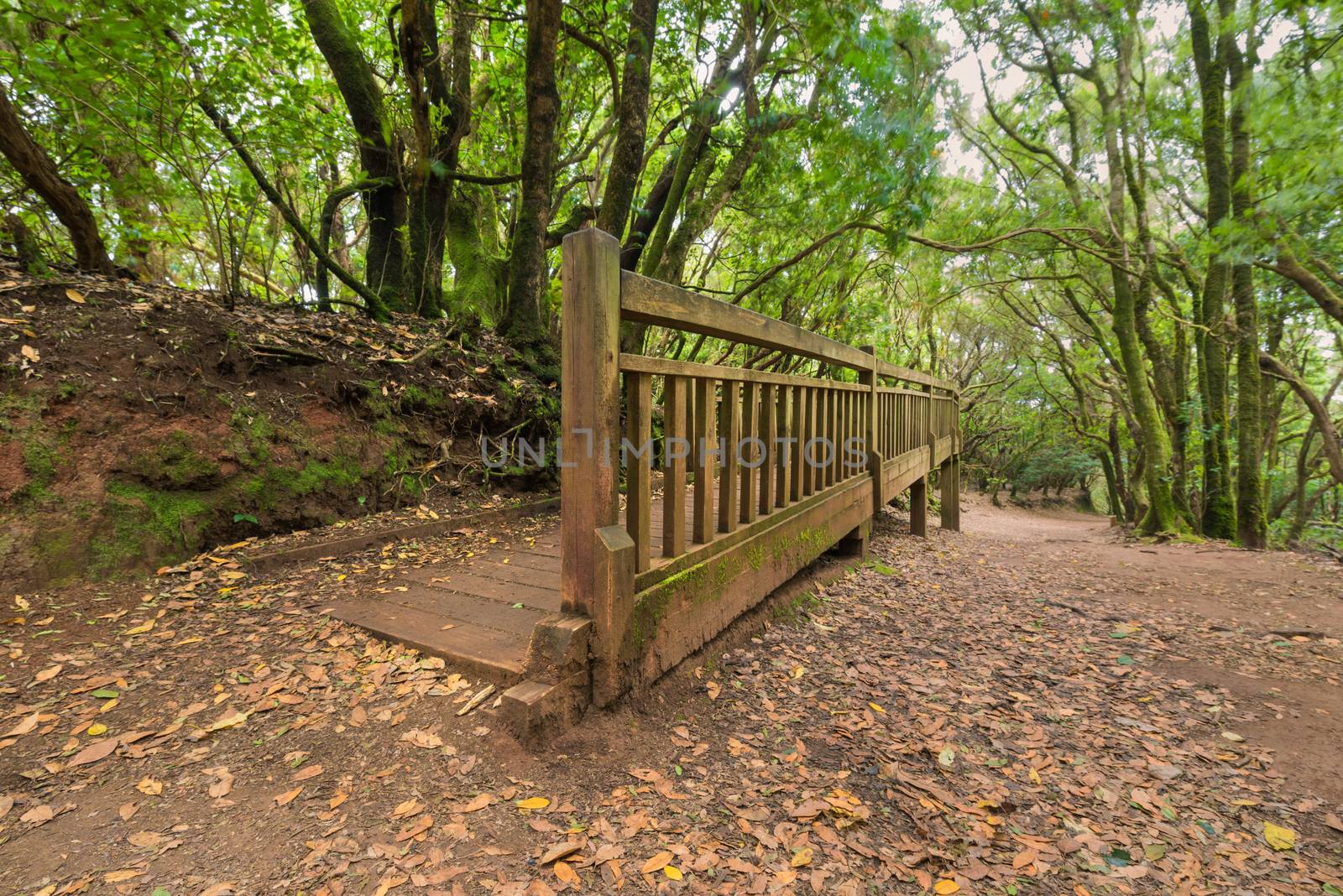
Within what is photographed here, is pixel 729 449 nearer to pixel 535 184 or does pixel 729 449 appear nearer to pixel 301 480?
pixel 301 480

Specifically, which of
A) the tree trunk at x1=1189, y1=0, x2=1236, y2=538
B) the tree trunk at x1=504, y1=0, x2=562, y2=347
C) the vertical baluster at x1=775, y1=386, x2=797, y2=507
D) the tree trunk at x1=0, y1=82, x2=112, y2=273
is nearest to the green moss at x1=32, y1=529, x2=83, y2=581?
the tree trunk at x1=0, y1=82, x2=112, y2=273

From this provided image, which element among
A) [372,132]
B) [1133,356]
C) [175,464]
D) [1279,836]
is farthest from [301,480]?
[1133,356]

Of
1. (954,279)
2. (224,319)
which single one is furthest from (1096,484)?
(224,319)

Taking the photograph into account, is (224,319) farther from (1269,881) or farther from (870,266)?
(870,266)

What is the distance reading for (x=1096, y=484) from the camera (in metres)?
26.4

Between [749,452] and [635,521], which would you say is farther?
[749,452]

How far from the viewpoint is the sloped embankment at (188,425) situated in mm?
2570

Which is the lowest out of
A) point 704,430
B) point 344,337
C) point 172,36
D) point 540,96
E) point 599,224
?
point 704,430

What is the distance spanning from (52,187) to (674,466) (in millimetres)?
4567

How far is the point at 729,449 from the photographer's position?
2549mm

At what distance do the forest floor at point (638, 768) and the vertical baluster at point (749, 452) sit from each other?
2.30 feet

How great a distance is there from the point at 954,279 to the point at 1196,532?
271 inches

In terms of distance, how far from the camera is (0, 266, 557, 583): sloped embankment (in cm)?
257

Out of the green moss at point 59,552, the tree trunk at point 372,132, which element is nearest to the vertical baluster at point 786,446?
the green moss at point 59,552
